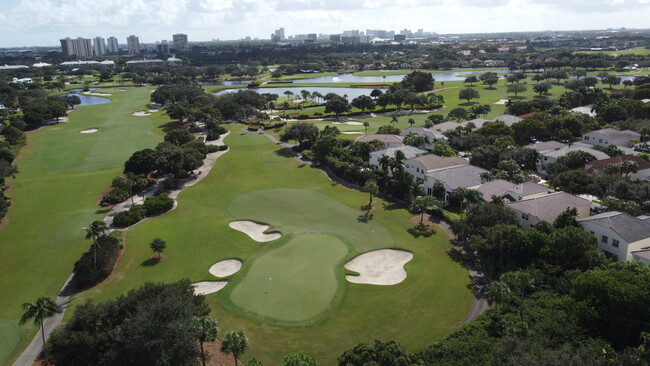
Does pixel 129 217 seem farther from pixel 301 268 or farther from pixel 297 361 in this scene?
pixel 297 361

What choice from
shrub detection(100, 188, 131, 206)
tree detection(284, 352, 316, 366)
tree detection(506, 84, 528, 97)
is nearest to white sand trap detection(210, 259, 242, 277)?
tree detection(284, 352, 316, 366)

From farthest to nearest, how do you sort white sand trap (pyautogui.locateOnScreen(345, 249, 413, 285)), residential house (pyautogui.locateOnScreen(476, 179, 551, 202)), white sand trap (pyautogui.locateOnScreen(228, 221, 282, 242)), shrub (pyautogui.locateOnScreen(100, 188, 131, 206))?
shrub (pyautogui.locateOnScreen(100, 188, 131, 206)), residential house (pyautogui.locateOnScreen(476, 179, 551, 202)), white sand trap (pyautogui.locateOnScreen(228, 221, 282, 242)), white sand trap (pyautogui.locateOnScreen(345, 249, 413, 285))

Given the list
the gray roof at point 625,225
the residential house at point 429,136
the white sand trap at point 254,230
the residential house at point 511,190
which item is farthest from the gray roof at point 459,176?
the white sand trap at point 254,230

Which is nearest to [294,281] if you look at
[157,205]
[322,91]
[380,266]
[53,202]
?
[380,266]

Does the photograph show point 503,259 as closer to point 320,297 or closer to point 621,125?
point 320,297

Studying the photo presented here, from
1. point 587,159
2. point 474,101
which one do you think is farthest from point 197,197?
point 474,101

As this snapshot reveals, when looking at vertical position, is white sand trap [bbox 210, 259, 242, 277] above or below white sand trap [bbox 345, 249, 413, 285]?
above

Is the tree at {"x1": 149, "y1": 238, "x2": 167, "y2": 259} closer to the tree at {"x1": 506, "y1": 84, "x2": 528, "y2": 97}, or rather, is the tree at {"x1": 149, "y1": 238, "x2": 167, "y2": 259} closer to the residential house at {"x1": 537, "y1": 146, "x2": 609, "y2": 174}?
the residential house at {"x1": 537, "y1": 146, "x2": 609, "y2": 174}

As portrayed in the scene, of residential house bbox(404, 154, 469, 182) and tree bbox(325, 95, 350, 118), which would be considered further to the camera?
tree bbox(325, 95, 350, 118)
